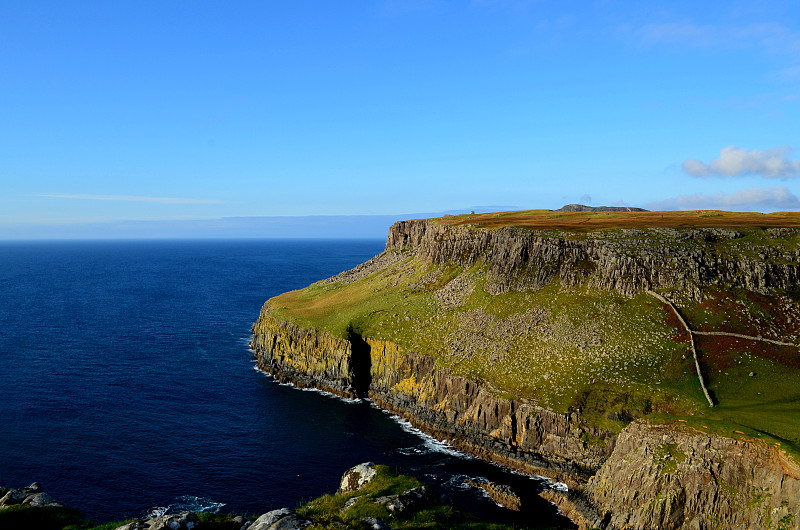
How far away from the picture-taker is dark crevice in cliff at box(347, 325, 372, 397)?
85.2 meters

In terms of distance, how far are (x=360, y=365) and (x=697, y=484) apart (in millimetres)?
54508

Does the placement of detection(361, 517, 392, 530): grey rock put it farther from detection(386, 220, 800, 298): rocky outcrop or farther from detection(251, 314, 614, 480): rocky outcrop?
detection(386, 220, 800, 298): rocky outcrop

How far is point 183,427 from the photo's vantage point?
67.6 m

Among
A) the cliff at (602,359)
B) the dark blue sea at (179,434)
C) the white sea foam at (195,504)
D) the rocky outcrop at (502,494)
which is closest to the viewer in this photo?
the cliff at (602,359)

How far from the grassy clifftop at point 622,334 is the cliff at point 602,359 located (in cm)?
23

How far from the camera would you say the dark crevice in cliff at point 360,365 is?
280ft

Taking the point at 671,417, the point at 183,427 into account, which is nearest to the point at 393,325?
the point at 183,427

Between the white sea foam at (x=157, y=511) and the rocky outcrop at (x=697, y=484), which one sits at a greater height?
the rocky outcrop at (x=697, y=484)

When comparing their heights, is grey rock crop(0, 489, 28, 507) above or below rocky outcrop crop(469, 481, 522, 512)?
above

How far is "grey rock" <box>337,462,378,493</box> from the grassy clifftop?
27.2 meters

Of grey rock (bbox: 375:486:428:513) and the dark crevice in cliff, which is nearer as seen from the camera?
grey rock (bbox: 375:486:428:513)

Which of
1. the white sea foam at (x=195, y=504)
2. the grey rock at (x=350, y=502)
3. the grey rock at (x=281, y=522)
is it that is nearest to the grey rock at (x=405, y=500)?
the grey rock at (x=350, y=502)

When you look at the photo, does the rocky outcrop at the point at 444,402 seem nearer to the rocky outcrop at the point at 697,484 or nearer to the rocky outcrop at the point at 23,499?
the rocky outcrop at the point at 697,484

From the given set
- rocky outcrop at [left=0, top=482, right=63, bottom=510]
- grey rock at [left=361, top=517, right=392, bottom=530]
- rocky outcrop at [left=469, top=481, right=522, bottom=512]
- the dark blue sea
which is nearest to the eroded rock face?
grey rock at [left=361, top=517, right=392, bottom=530]
